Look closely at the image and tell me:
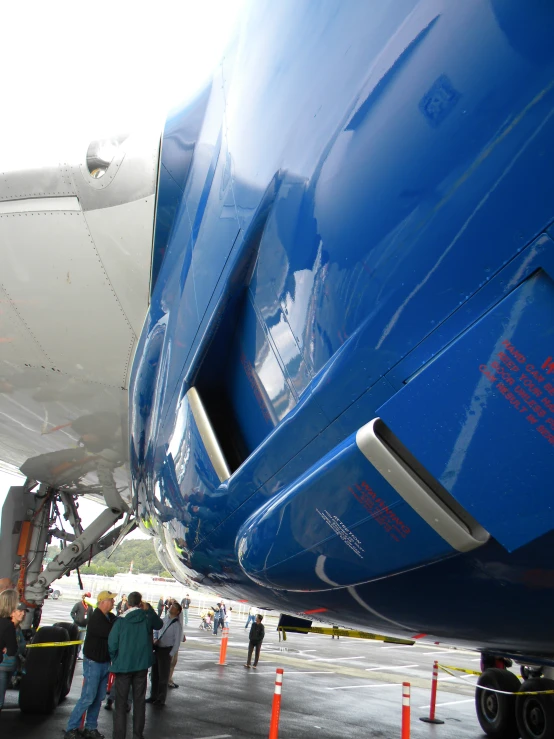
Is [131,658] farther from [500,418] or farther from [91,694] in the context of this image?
[500,418]

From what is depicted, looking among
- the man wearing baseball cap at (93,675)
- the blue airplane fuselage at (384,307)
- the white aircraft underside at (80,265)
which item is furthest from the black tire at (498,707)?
the white aircraft underside at (80,265)

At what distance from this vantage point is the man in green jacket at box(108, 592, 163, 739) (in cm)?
540

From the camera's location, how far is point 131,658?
5.42 m

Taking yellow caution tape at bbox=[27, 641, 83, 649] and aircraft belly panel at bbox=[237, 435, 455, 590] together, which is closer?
aircraft belly panel at bbox=[237, 435, 455, 590]

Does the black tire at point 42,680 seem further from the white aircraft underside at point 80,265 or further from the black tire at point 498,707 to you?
the black tire at point 498,707

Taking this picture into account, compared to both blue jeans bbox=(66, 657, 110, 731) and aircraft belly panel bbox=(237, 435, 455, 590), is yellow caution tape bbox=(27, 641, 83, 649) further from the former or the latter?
aircraft belly panel bbox=(237, 435, 455, 590)

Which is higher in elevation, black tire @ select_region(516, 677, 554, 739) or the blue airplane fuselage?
the blue airplane fuselage

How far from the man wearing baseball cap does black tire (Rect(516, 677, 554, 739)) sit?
4869 mm

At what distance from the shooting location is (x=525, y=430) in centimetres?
173

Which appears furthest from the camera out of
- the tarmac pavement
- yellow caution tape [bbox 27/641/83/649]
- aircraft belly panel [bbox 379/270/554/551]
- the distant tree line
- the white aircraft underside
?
the distant tree line

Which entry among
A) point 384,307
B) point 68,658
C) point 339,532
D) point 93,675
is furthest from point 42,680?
point 384,307

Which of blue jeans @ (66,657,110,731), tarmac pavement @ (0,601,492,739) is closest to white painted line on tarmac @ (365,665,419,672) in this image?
tarmac pavement @ (0,601,492,739)

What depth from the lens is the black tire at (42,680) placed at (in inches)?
271

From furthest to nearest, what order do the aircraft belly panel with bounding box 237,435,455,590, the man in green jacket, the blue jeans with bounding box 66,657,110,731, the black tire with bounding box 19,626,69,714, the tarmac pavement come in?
the black tire with bounding box 19,626,69,714 → the tarmac pavement → the blue jeans with bounding box 66,657,110,731 → the man in green jacket → the aircraft belly panel with bounding box 237,435,455,590
